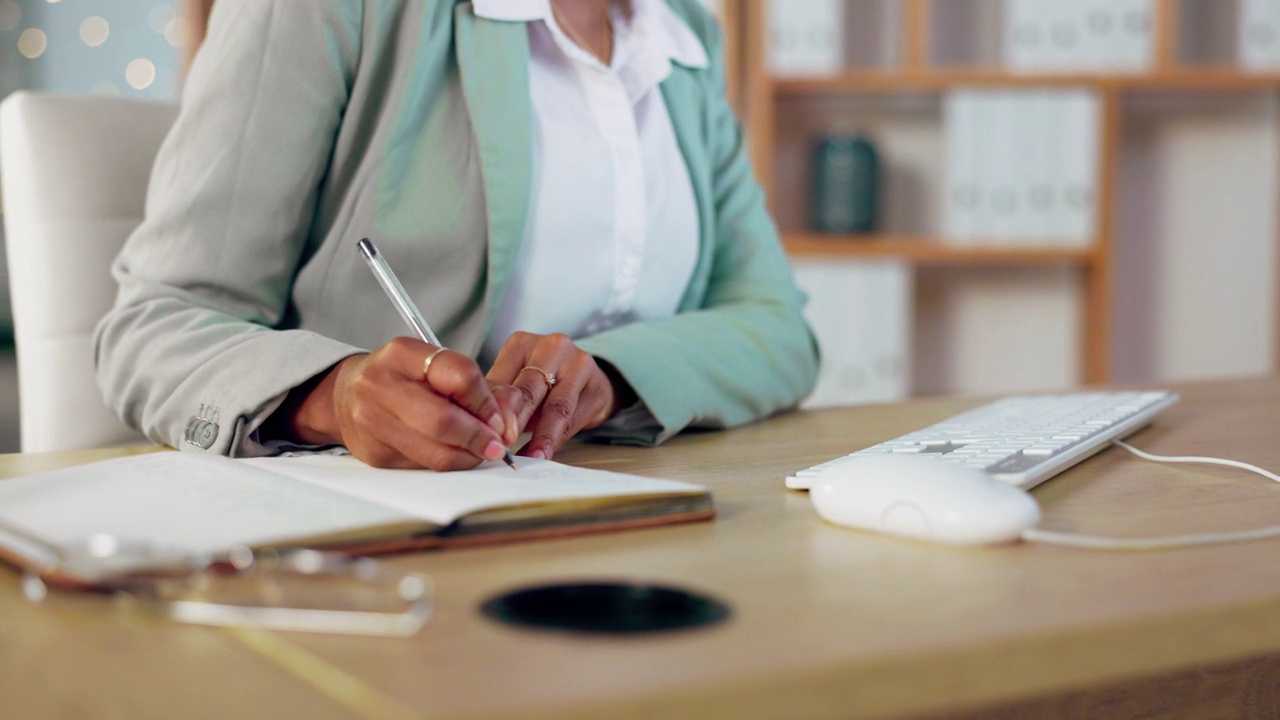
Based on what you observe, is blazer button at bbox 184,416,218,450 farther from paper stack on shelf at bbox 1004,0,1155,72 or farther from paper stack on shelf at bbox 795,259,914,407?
paper stack on shelf at bbox 1004,0,1155,72

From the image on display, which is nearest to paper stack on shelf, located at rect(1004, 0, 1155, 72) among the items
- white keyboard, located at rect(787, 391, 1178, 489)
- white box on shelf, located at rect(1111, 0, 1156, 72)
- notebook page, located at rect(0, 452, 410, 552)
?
→ white box on shelf, located at rect(1111, 0, 1156, 72)

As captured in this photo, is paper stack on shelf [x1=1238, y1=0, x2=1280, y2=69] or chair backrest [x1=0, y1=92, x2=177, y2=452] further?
paper stack on shelf [x1=1238, y1=0, x2=1280, y2=69]

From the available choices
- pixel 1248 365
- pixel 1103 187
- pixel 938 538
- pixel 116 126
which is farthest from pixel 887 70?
pixel 938 538

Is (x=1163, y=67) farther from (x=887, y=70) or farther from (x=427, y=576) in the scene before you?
(x=427, y=576)

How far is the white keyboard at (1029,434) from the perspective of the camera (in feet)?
2.45

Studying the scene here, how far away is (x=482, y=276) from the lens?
1.11 m

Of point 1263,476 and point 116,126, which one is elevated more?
point 116,126

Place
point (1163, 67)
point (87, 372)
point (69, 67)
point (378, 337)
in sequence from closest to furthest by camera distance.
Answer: point (378, 337) < point (87, 372) < point (1163, 67) < point (69, 67)

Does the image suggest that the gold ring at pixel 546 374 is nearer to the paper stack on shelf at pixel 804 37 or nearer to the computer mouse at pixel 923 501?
the computer mouse at pixel 923 501

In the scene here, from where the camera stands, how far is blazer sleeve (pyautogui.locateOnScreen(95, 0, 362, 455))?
969mm

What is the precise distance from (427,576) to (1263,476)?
58cm

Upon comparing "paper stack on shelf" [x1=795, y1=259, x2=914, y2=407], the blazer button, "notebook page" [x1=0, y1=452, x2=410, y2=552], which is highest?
"notebook page" [x1=0, y1=452, x2=410, y2=552]

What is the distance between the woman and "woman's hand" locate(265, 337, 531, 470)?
0.02 metres

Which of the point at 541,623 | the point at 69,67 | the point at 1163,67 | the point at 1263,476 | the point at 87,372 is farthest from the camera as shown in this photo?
the point at 69,67
